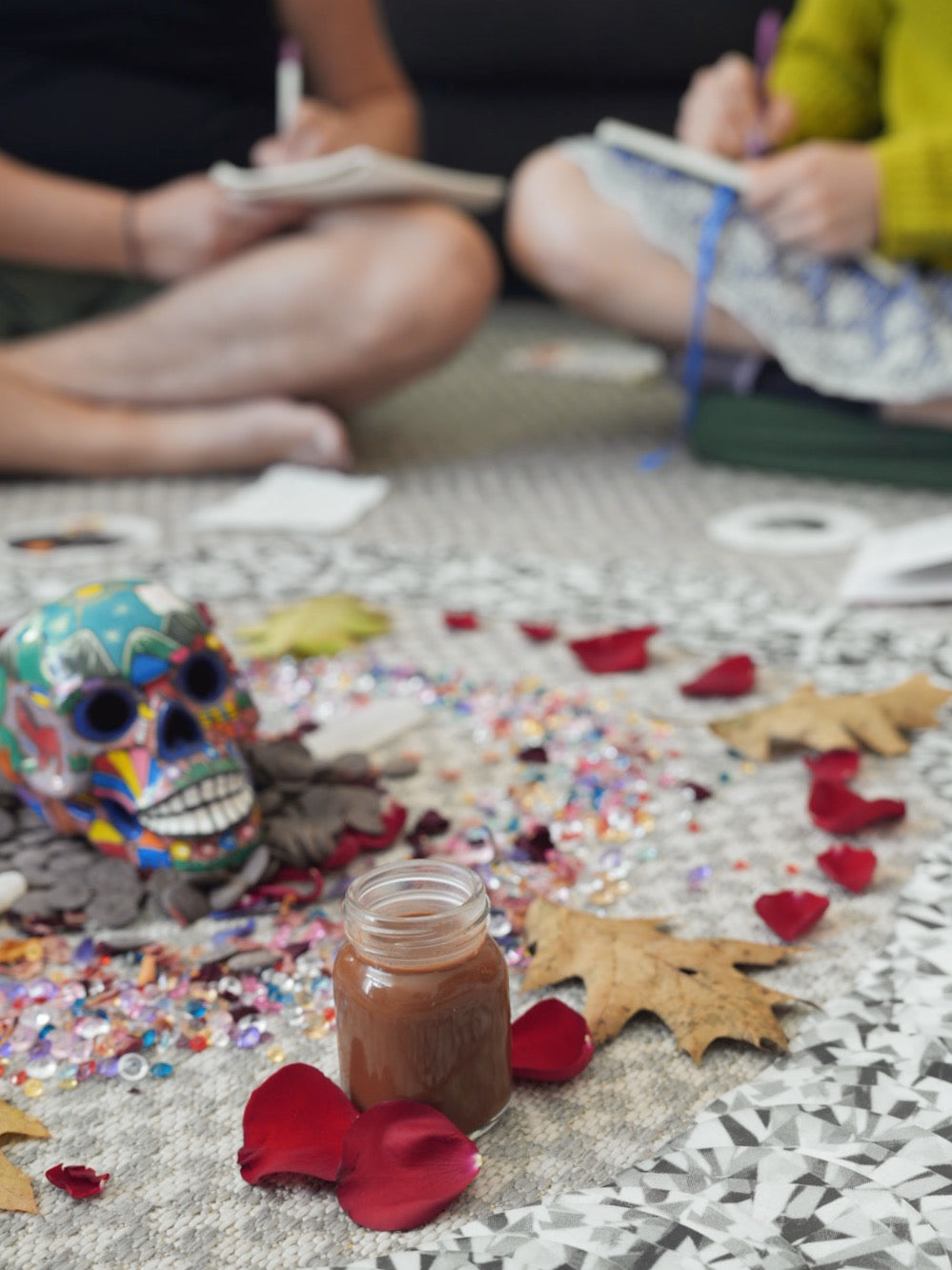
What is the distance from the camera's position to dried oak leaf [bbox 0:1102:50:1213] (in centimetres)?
56

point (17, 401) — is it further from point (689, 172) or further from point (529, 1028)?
point (529, 1028)

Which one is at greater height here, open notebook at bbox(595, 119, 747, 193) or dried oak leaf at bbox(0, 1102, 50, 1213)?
open notebook at bbox(595, 119, 747, 193)

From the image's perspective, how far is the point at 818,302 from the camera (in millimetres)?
1624

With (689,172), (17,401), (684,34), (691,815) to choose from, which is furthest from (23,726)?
(684,34)

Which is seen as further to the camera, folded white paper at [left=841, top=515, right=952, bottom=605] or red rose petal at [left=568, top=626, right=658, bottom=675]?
folded white paper at [left=841, top=515, right=952, bottom=605]

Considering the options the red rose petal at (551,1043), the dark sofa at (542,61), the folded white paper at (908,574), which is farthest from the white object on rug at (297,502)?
the dark sofa at (542,61)

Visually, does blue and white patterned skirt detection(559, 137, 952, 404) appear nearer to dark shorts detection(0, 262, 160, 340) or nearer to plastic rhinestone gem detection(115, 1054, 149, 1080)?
dark shorts detection(0, 262, 160, 340)

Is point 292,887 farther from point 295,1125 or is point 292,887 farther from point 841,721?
point 841,721

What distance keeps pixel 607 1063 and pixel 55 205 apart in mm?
1419

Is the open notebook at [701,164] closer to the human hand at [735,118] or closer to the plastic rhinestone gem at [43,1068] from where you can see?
the human hand at [735,118]

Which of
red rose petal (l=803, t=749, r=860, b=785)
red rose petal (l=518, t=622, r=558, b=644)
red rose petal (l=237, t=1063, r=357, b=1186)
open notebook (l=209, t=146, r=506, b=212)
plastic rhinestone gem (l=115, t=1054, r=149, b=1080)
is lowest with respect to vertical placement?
red rose petal (l=518, t=622, r=558, b=644)

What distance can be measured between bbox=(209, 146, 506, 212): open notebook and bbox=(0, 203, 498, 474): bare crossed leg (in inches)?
2.2

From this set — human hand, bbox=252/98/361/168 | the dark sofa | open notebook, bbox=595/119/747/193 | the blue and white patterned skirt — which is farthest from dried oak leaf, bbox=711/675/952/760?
the dark sofa

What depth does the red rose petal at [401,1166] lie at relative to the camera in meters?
0.54
